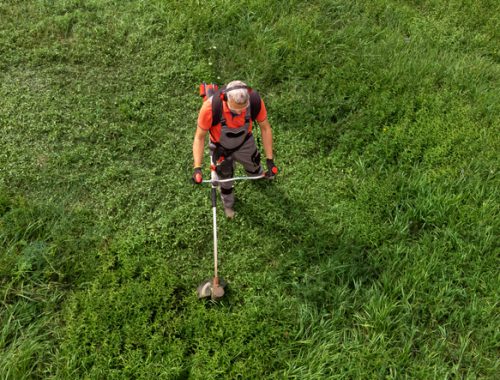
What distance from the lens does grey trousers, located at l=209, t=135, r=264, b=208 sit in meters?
5.16

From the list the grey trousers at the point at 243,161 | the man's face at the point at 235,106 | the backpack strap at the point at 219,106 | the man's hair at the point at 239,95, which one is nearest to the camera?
the man's hair at the point at 239,95

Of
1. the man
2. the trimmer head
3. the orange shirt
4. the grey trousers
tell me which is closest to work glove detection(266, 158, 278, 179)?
the man

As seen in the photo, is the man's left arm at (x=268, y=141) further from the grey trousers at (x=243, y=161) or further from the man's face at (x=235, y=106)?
the man's face at (x=235, y=106)

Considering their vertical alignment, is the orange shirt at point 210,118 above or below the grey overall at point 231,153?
above

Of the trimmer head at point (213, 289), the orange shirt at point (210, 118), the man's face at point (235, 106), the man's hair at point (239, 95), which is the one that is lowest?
the trimmer head at point (213, 289)

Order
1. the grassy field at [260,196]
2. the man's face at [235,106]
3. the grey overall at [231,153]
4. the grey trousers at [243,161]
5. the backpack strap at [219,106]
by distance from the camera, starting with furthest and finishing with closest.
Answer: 1. the grey trousers at [243,161]
2. the grey overall at [231,153]
3. the grassy field at [260,196]
4. the backpack strap at [219,106]
5. the man's face at [235,106]

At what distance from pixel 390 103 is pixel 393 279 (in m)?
3.04

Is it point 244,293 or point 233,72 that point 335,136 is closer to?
point 233,72

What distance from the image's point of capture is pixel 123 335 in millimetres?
4664

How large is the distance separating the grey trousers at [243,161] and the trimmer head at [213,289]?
3.88ft

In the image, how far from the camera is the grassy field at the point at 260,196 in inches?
184

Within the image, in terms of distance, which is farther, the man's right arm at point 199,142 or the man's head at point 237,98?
the man's right arm at point 199,142

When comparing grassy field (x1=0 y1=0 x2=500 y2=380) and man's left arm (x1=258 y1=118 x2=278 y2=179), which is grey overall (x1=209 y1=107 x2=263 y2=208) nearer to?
man's left arm (x1=258 y1=118 x2=278 y2=179)

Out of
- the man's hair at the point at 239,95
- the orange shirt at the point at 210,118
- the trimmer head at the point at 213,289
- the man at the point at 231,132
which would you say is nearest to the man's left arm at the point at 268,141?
the man at the point at 231,132
